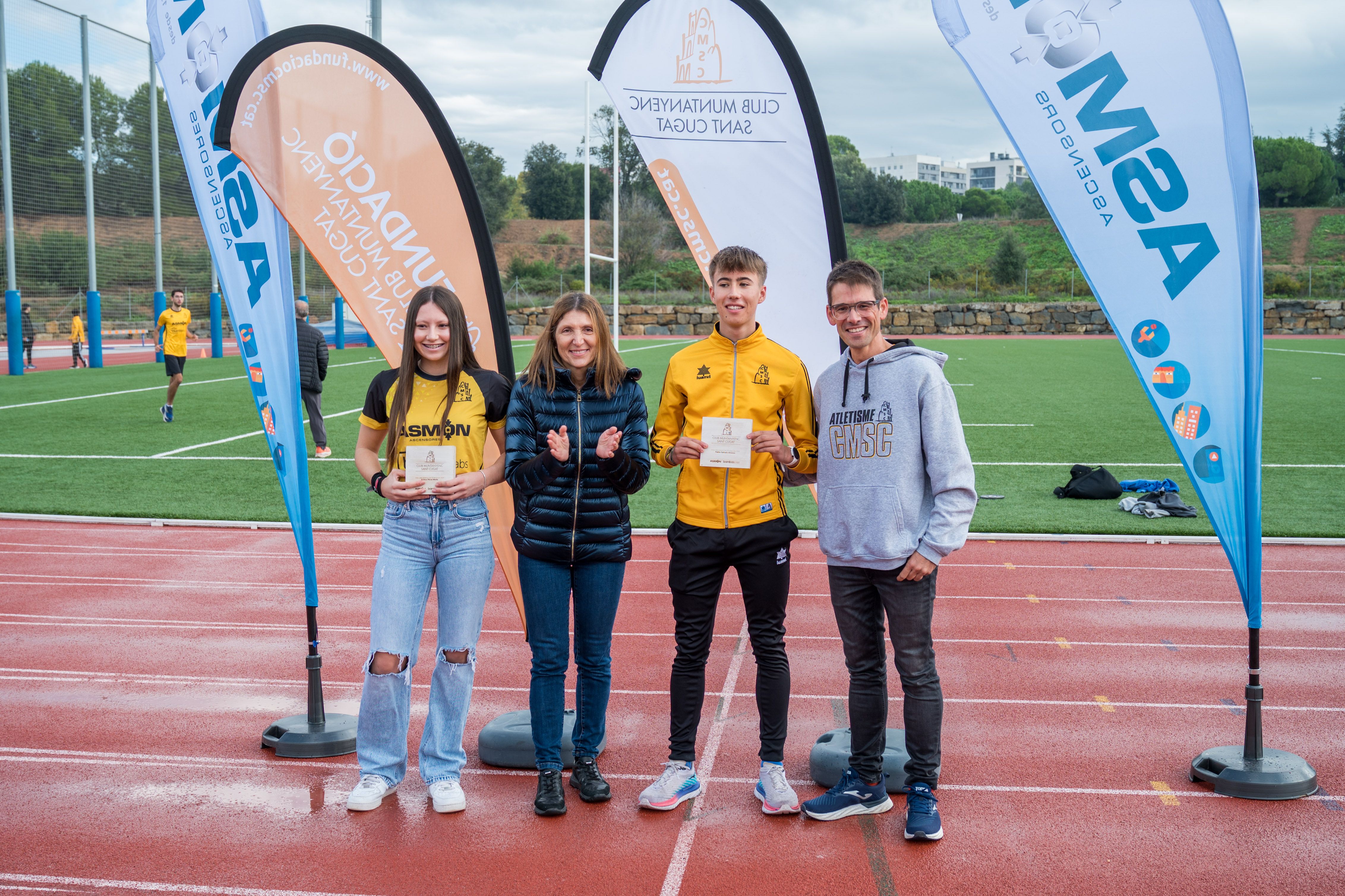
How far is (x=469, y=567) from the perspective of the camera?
359 centimetres

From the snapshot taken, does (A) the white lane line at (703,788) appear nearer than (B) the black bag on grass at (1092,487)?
Yes

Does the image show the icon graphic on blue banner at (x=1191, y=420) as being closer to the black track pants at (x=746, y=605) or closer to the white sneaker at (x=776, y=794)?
the black track pants at (x=746, y=605)

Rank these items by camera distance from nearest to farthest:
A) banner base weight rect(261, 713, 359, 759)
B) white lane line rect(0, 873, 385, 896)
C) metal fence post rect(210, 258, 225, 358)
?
white lane line rect(0, 873, 385, 896)
banner base weight rect(261, 713, 359, 759)
metal fence post rect(210, 258, 225, 358)

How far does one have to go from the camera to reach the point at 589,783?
3676 mm

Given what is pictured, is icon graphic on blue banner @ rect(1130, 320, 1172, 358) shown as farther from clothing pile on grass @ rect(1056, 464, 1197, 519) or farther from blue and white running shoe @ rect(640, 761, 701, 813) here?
clothing pile on grass @ rect(1056, 464, 1197, 519)

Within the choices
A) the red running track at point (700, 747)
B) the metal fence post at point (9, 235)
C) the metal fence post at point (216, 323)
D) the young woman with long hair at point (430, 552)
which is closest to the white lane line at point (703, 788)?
the red running track at point (700, 747)

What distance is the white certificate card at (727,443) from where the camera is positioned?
→ 3434 mm

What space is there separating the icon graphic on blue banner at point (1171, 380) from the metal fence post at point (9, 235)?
82.9 ft

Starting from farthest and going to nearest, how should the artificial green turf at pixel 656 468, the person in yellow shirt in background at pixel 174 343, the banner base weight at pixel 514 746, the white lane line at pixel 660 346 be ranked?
the white lane line at pixel 660 346 → the person in yellow shirt in background at pixel 174 343 → the artificial green turf at pixel 656 468 → the banner base weight at pixel 514 746

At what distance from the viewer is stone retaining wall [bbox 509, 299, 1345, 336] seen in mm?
46406

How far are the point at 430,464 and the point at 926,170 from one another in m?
180

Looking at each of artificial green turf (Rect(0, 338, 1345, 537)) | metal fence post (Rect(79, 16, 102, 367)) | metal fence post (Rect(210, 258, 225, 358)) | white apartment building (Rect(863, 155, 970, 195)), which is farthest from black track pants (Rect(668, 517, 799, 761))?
white apartment building (Rect(863, 155, 970, 195))

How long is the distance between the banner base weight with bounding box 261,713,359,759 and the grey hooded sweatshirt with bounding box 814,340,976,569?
2158 mm

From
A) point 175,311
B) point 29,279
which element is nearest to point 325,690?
point 175,311
